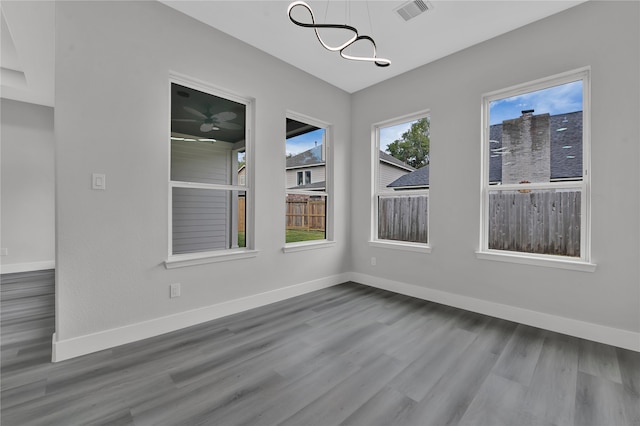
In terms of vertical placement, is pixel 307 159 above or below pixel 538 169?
above

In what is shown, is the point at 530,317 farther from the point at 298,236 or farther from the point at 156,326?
the point at 156,326

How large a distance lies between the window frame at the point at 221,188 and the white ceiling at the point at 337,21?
24.7 inches

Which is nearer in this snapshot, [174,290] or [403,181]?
[174,290]

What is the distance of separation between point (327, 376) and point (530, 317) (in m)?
2.25

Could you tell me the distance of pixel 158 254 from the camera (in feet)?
8.48

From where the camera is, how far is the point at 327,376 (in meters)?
1.97

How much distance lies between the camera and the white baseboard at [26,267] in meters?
4.79

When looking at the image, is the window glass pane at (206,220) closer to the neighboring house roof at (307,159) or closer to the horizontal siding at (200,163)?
the horizontal siding at (200,163)

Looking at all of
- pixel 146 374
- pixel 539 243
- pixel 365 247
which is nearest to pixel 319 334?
pixel 146 374

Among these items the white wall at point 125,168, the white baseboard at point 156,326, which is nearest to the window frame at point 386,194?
the white baseboard at point 156,326

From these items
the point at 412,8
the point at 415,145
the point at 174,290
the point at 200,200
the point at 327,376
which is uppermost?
the point at 412,8

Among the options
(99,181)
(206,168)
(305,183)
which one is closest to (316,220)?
(305,183)

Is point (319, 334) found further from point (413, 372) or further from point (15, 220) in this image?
point (15, 220)

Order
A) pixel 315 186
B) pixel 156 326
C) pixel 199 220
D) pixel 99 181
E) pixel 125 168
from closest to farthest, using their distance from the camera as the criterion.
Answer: pixel 99 181, pixel 125 168, pixel 156 326, pixel 199 220, pixel 315 186
